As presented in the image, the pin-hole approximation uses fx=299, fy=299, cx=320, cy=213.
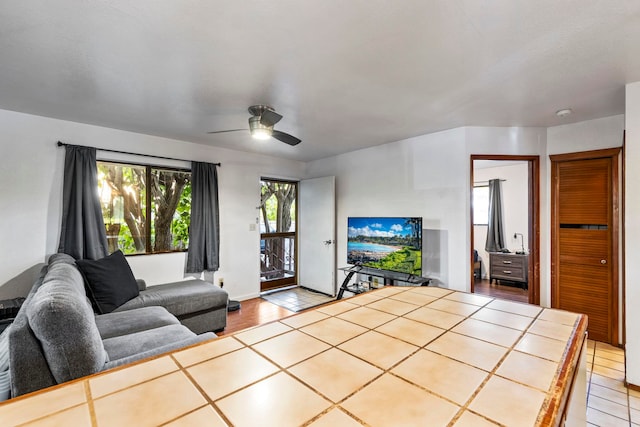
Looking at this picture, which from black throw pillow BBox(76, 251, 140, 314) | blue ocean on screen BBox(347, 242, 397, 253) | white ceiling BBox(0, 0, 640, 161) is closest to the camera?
white ceiling BBox(0, 0, 640, 161)

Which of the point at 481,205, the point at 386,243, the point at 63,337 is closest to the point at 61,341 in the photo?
the point at 63,337

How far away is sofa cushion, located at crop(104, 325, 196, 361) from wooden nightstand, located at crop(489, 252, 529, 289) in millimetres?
5384

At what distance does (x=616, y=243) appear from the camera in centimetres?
302

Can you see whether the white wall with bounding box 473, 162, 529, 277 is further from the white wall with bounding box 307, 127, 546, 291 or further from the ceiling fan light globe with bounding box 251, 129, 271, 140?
the ceiling fan light globe with bounding box 251, 129, 271, 140

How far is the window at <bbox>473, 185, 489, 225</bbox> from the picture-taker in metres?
6.23

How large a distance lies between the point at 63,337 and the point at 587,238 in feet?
14.6

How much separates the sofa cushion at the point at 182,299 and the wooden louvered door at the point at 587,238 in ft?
12.6

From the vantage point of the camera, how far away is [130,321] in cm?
242

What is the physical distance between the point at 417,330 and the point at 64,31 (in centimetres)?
241

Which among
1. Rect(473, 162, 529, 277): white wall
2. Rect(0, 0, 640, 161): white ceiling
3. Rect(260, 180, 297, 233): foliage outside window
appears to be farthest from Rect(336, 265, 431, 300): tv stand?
Rect(473, 162, 529, 277): white wall

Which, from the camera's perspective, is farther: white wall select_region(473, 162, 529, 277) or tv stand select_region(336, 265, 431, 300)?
white wall select_region(473, 162, 529, 277)

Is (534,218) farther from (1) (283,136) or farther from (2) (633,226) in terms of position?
(1) (283,136)

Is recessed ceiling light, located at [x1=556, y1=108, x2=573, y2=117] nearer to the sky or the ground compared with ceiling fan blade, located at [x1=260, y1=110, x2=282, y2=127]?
nearer to the sky

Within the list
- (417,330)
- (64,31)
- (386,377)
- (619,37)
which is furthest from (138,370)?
(619,37)
